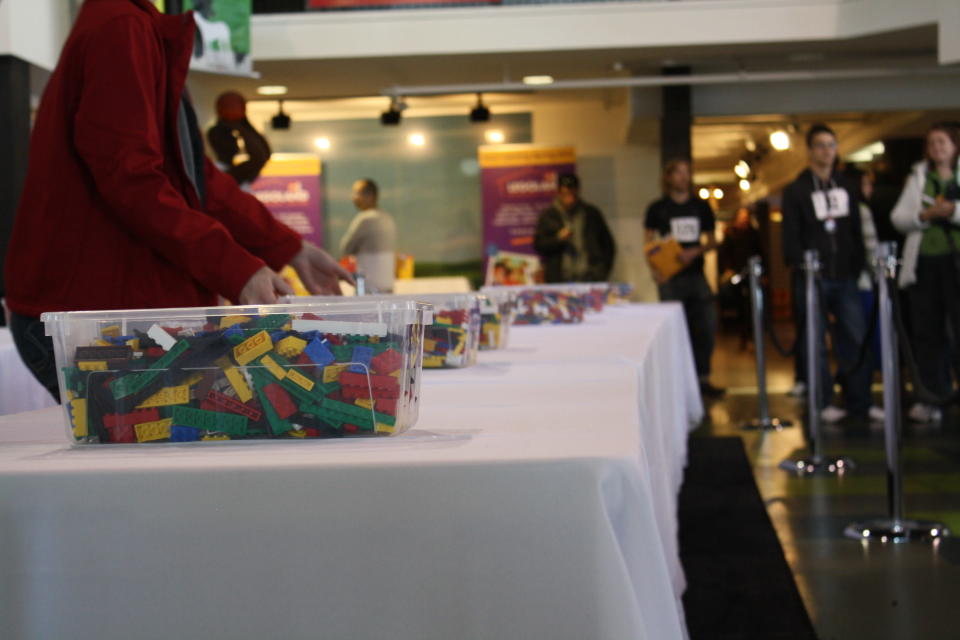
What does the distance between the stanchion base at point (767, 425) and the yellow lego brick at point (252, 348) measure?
5.36 meters

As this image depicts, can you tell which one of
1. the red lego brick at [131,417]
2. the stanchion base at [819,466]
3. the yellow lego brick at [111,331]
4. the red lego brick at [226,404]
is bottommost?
the stanchion base at [819,466]

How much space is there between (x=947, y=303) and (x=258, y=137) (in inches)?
164

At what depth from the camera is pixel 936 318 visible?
6.28m

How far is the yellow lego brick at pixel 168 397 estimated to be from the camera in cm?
104

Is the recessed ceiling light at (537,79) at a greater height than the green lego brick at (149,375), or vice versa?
the recessed ceiling light at (537,79)

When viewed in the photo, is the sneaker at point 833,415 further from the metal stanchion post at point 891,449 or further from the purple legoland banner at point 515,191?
the purple legoland banner at point 515,191

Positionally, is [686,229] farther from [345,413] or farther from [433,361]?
[345,413]

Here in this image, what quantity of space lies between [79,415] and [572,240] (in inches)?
353

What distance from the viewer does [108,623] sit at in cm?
92

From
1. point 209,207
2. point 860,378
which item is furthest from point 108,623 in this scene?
point 860,378

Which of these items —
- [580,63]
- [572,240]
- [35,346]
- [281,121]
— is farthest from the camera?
[281,121]

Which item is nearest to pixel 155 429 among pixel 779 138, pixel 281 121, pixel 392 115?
pixel 392 115

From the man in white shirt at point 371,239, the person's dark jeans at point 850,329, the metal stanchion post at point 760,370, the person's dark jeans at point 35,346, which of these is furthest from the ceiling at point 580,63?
the person's dark jeans at point 35,346

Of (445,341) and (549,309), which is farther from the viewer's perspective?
(549,309)
